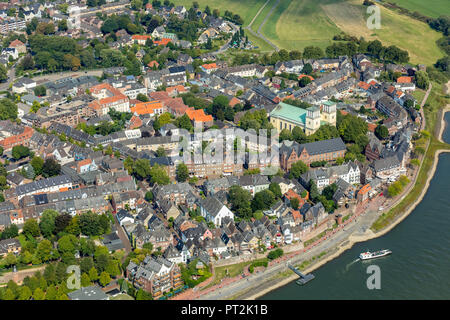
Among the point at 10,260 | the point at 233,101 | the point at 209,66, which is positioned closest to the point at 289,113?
the point at 233,101

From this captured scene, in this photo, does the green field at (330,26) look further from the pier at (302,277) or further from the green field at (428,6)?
the pier at (302,277)

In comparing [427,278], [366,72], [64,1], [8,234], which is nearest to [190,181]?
[8,234]

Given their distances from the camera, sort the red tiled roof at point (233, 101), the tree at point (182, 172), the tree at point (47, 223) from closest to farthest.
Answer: the tree at point (47, 223) → the tree at point (182, 172) → the red tiled roof at point (233, 101)

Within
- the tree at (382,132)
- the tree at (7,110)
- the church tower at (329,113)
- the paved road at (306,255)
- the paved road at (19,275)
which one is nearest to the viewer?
the paved road at (306,255)

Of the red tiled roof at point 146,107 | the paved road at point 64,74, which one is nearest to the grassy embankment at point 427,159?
the red tiled roof at point 146,107

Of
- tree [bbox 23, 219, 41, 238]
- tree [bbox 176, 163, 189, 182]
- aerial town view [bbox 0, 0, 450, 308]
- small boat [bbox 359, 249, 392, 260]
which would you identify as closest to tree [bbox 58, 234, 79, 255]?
aerial town view [bbox 0, 0, 450, 308]

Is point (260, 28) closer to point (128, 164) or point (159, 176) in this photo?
point (128, 164)
